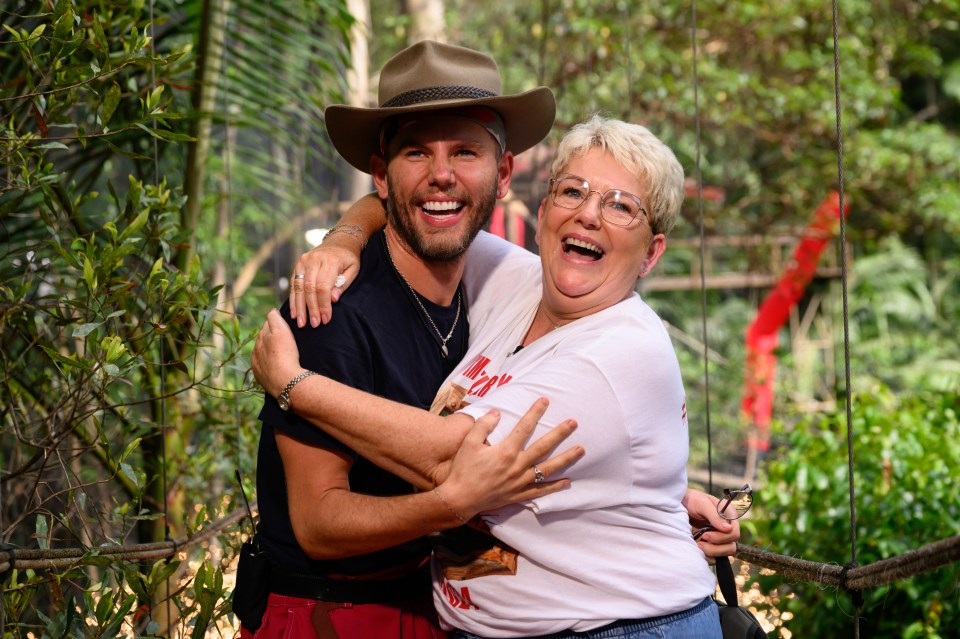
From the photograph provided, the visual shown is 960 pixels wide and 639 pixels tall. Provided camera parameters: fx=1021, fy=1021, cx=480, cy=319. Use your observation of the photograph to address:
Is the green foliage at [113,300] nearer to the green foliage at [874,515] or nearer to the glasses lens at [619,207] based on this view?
the glasses lens at [619,207]

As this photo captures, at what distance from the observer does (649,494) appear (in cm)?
162

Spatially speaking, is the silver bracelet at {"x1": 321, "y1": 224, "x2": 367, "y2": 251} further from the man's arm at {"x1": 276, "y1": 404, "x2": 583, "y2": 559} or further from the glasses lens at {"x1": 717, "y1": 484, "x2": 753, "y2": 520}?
the glasses lens at {"x1": 717, "y1": 484, "x2": 753, "y2": 520}

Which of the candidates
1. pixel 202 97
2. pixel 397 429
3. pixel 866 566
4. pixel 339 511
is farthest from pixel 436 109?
pixel 202 97

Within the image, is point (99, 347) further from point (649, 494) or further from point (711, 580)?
point (711, 580)

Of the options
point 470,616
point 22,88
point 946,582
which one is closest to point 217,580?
point 470,616

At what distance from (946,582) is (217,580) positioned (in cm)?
229

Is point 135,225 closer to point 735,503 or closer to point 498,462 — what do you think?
point 498,462

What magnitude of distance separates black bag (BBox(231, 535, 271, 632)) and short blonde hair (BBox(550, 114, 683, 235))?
0.89 m

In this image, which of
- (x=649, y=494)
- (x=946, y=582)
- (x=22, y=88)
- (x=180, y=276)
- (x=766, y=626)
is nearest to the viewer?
(x=649, y=494)

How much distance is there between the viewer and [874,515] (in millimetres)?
3477

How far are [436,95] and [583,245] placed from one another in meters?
0.43

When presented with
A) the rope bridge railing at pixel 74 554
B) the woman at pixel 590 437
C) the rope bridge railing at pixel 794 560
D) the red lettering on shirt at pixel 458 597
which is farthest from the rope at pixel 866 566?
the rope bridge railing at pixel 74 554

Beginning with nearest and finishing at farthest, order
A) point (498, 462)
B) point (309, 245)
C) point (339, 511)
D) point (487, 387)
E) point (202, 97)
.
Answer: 1. point (498, 462)
2. point (339, 511)
3. point (487, 387)
4. point (202, 97)
5. point (309, 245)

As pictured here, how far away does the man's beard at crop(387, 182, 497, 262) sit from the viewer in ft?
6.38
